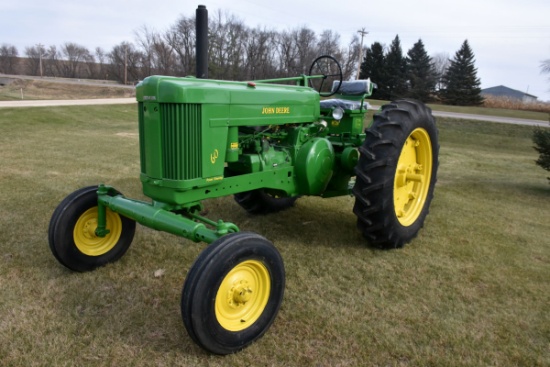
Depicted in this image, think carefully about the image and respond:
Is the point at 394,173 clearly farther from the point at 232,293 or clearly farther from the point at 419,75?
the point at 419,75

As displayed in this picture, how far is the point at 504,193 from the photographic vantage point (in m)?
6.56

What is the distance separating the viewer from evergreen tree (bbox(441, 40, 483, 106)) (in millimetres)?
37188

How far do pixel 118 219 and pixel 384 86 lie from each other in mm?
38330

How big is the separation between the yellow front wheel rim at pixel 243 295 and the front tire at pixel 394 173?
1377 millimetres

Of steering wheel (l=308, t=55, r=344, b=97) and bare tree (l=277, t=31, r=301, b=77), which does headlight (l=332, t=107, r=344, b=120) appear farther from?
bare tree (l=277, t=31, r=301, b=77)

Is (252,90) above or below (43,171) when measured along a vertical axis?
above

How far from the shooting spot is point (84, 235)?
3.29 metres

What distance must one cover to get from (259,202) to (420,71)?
3974 centimetres

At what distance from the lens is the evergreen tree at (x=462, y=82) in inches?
1464

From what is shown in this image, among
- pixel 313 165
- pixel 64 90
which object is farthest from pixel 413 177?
pixel 64 90

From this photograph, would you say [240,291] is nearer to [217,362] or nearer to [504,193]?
[217,362]

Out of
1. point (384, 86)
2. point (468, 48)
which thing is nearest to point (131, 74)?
point (384, 86)

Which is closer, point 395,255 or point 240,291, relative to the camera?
point 240,291

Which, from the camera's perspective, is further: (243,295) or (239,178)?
(239,178)
